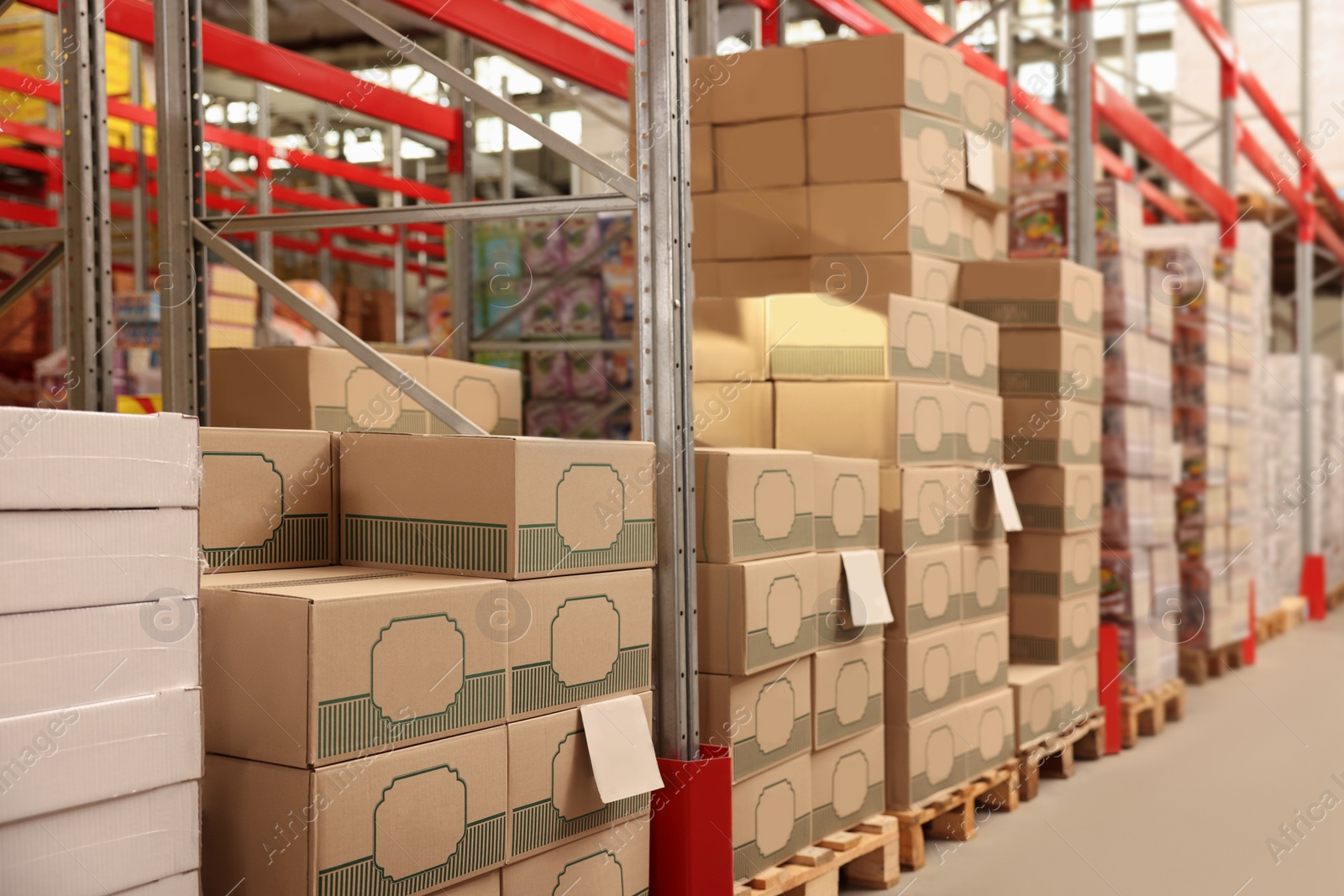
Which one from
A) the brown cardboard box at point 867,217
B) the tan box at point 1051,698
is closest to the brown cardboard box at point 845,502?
the brown cardboard box at point 867,217

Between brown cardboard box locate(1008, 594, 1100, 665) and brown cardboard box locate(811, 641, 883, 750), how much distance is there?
1.70m

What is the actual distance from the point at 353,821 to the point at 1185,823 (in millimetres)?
3570

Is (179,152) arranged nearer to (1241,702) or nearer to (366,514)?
(366,514)

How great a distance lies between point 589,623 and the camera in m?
3.02

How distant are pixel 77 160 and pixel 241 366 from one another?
71 cm

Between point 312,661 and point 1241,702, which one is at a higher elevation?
point 312,661

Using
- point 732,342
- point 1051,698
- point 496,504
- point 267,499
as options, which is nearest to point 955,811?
point 1051,698

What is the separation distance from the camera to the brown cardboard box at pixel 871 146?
459 centimetres

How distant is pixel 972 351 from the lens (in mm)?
5016

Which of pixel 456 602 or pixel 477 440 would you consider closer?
pixel 456 602

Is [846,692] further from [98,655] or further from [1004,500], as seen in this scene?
[98,655]

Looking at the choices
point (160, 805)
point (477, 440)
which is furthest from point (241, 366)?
point (160, 805)

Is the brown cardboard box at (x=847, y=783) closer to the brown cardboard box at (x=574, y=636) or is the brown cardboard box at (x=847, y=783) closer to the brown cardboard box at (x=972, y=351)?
the brown cardboard box at (x=574, y=636)

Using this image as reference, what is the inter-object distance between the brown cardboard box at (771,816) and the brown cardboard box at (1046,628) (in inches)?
86.3
